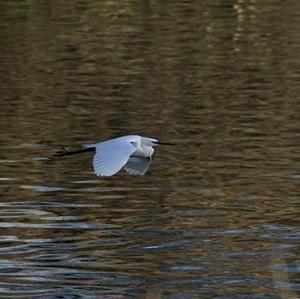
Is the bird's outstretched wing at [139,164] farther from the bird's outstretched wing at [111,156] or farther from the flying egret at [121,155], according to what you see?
the bird's outstretched wing at [111,156]

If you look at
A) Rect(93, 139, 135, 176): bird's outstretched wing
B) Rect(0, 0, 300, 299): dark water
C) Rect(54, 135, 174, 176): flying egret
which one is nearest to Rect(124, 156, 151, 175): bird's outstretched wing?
Rect(54, 135, 174, 176): flying egret

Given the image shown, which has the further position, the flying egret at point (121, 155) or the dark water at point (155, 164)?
the dark water at point (155, 164)

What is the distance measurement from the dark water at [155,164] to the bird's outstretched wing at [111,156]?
73cm

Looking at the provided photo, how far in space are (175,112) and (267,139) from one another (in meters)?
1.91

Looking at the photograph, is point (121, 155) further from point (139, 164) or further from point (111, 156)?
point (139, 164)

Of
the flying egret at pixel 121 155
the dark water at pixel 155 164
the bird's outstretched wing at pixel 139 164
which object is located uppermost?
the flying egret at pixel 121 155

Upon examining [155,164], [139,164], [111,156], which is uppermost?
[111,156]

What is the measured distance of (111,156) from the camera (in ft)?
26.0

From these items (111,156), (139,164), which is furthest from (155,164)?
(111,156)

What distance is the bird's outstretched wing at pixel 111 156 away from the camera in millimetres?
7727

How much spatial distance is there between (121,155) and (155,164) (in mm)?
4330

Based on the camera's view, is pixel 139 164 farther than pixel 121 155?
Yes

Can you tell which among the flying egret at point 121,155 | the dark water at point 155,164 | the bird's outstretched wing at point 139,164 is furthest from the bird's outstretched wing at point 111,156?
the dark water at point 155,164

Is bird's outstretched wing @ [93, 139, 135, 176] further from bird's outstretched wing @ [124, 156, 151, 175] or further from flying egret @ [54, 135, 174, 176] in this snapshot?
bird's outstretched wing @ [124, 156, 151, 175]
